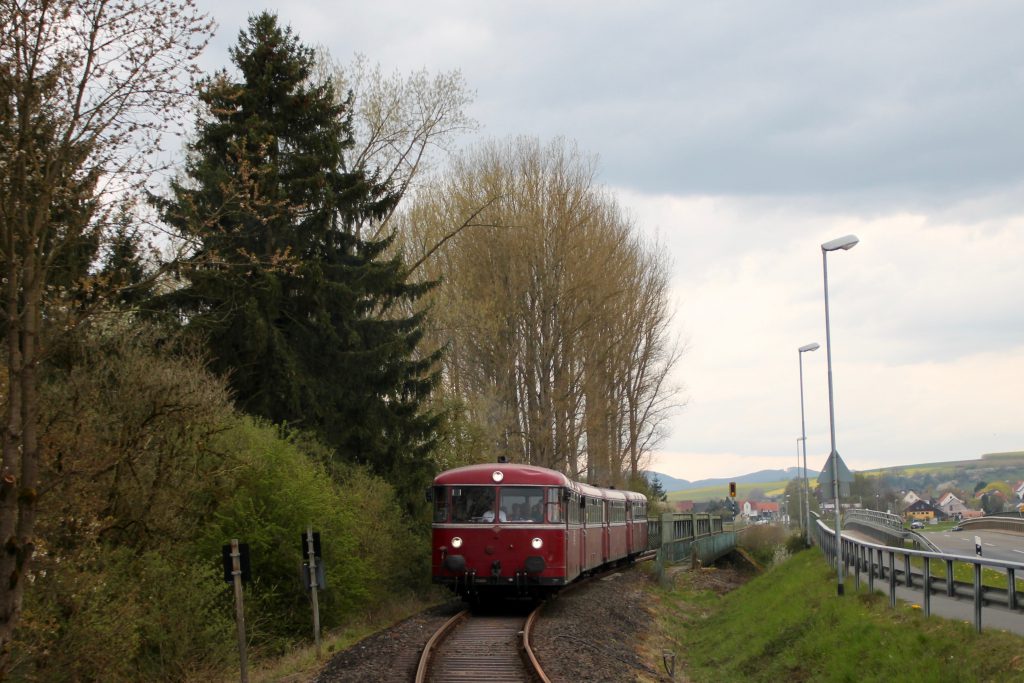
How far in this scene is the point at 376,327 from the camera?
28.8m

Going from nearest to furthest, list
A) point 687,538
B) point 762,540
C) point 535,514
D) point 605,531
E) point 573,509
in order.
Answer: point 535,514, point 573,509, point 605,531, point 687,538, point 762,540

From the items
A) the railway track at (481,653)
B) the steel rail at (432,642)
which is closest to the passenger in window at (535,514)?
the railway track at (481,653)

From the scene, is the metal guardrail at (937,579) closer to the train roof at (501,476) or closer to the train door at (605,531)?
the train roof at (501,476)

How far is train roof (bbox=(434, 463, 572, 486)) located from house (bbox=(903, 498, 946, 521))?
345ft

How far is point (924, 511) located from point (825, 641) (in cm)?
12351

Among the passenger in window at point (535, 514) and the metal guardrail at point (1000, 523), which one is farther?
the metal guardrail at point (1000, 523)

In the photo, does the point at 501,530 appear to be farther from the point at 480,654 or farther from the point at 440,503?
the point at 480,654

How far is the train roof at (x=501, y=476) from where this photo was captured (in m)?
22.5

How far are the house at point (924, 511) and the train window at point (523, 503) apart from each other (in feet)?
346

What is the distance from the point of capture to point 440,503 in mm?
22703

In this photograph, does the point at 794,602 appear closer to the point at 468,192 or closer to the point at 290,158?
the point at 290,158

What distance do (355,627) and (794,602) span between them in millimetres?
8698

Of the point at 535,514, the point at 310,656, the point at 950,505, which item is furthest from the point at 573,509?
the point at 950,505

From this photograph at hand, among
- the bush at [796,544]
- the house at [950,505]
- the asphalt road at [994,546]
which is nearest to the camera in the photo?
the asphalt road at [994,546]
